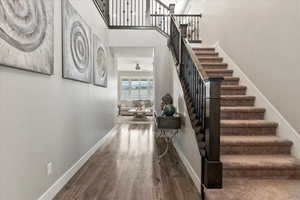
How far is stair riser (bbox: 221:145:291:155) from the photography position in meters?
2.72

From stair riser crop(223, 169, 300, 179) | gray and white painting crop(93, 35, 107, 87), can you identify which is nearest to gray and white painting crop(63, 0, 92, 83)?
gray and white painting crop(93, 35, 107, 87)

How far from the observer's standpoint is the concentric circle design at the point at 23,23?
5.22 feet

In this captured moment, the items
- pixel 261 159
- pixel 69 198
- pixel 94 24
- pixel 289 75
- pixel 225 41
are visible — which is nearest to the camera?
pixel 69 198

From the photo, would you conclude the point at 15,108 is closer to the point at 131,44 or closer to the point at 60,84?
the point at 60,84

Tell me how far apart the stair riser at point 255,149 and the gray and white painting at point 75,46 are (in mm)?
2272

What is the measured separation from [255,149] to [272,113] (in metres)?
0.73

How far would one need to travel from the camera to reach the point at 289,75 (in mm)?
2773

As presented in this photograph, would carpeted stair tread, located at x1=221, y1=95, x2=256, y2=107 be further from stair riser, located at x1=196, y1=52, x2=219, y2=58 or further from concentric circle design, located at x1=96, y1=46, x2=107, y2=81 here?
concentric circle design, located at x1=96, y1=46, x2=107, y2=81

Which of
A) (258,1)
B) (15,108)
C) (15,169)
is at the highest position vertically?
(258,1)

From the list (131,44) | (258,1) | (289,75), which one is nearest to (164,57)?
(131,44)

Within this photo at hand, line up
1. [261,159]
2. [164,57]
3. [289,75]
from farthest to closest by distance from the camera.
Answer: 1. [164,57]
2. [289,75]
3. [261,159]

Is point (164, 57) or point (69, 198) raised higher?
point (164, 57)

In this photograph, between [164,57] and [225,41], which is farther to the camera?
[164,57]

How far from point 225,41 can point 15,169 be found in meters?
4.64
